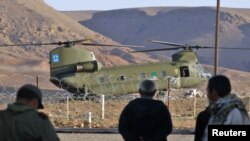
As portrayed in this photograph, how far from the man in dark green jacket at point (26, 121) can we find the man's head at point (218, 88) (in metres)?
1.50

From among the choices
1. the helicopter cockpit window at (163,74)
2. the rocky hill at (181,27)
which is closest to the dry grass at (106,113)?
the helicopter cockpit window at (163,74)

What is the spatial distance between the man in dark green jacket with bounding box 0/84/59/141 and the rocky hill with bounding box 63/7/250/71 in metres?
131

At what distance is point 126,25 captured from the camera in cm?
17838

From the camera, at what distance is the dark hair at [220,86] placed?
7.66 meters

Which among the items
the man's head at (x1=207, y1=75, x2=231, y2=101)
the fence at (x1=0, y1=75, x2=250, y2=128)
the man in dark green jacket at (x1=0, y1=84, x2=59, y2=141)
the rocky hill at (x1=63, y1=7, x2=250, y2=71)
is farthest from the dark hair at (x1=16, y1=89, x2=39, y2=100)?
Result: the rocky hill at (x1=63, y1=7, x2=250, y2=71)

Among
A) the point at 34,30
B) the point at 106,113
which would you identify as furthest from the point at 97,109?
the point at 34,30

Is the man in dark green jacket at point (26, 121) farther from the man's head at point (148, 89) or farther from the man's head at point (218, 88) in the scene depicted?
the man's head at point (148, 89)

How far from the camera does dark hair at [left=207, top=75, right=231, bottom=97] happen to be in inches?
301

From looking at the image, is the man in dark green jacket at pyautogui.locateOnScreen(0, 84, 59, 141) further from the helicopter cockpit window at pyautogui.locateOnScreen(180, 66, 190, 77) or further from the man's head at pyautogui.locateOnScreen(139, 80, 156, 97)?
the helicopter cockpit window at pyautogui.locateOnScreen(180, 66, 190, 77)

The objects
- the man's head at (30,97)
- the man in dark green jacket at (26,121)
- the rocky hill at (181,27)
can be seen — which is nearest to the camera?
the man in dark green jacket at (26,121)

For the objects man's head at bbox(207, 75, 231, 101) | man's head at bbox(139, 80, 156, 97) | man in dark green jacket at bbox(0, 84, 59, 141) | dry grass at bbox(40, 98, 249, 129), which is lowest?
dry grass at bbox(40, 98, 249, 129)

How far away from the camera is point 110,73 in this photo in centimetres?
3875

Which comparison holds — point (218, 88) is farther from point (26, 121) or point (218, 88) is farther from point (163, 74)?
point (163, 74)

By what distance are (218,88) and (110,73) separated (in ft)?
102
